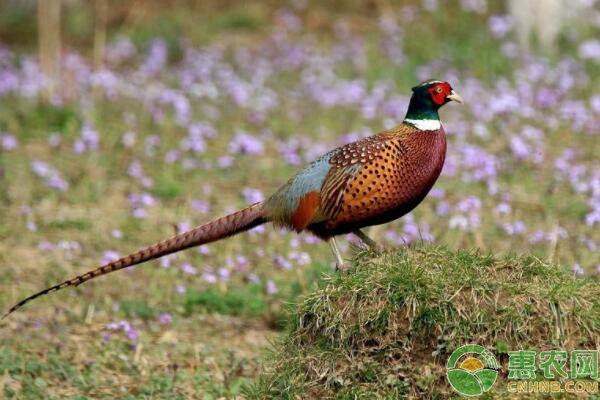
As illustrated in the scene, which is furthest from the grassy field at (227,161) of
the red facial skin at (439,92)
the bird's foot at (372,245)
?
the red facial skin at (439,92)

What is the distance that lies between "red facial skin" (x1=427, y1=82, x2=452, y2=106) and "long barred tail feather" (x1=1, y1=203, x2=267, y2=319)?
0.90 metres

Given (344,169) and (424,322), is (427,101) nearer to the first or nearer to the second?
(344,169)

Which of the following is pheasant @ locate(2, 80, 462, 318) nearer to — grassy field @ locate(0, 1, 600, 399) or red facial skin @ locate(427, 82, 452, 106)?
red facial skin @ locate(427, 82, 452, 106)

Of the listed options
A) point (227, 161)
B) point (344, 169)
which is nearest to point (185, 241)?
point (344, 169)

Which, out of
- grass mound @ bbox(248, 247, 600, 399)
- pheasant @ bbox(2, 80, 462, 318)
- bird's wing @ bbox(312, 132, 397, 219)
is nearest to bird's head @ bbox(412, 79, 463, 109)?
pheasant @ bbox(2, 80, 462, 318)

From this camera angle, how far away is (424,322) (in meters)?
3.52

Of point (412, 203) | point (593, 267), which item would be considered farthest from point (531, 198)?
point (412, 203)

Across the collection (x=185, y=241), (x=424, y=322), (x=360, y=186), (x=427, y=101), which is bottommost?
(x=424, y=322)

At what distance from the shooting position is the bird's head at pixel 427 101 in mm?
4699

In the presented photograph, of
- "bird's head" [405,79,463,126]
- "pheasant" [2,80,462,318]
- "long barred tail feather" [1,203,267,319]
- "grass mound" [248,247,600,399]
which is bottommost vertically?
"grass mound" [248,247,600,399]

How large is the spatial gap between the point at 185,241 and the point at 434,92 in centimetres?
130

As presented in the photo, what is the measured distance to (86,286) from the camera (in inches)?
234

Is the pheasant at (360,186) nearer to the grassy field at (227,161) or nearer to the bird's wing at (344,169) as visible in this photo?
the bird's wing at (344,169)

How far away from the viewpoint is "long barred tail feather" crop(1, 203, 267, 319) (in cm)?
421
